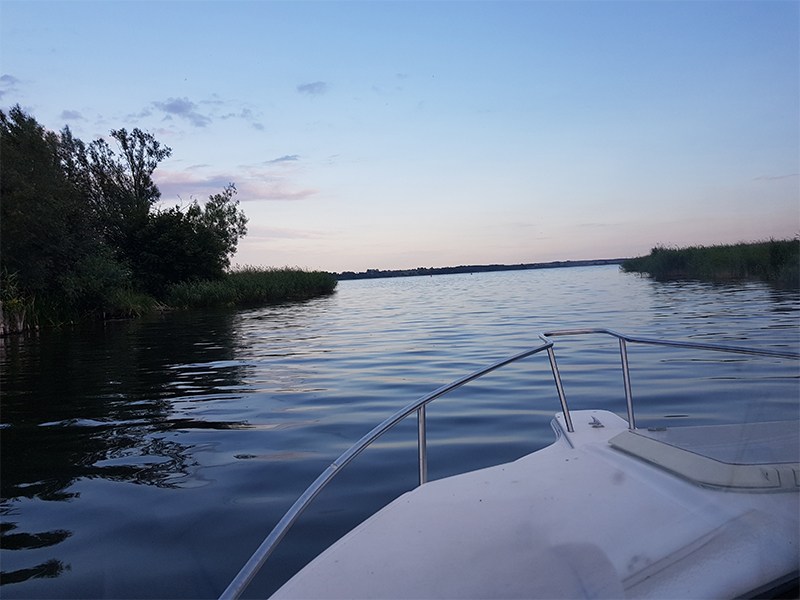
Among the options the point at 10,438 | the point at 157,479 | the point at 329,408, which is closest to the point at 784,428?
the point at 157,479

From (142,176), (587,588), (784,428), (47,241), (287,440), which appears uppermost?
(142,176)

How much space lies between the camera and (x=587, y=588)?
1.72 metres

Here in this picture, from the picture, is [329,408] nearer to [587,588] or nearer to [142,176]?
[587,588]

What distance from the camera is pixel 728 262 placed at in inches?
821

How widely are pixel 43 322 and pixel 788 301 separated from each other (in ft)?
65.0

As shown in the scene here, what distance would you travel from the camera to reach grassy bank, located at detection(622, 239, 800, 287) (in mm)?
16109

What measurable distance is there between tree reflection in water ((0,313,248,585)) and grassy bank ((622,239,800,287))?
1095 cm

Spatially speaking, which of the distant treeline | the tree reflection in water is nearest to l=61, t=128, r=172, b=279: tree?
the distant treeline

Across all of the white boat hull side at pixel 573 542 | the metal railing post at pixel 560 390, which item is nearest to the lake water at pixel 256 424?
the white boat hull side at pixel 573 542

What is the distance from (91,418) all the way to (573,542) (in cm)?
560

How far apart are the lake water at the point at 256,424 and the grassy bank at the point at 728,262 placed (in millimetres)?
4888

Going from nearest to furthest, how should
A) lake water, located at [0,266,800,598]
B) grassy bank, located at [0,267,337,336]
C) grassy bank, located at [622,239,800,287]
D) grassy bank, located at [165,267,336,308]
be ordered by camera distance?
lake water, located at [0,266,800,598], grassy bank, located at [622,239,800,287], grassy bank, located at [0,267,337,336], grassy bank, located at [165,267,336,308]

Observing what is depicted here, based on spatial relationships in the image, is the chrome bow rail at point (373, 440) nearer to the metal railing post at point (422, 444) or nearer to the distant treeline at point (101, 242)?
the metal railing post at point (422, 444)

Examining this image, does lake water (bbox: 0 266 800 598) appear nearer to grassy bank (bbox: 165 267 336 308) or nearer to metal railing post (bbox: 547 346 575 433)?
metal railing post (bbox: 547 346 575 433)
